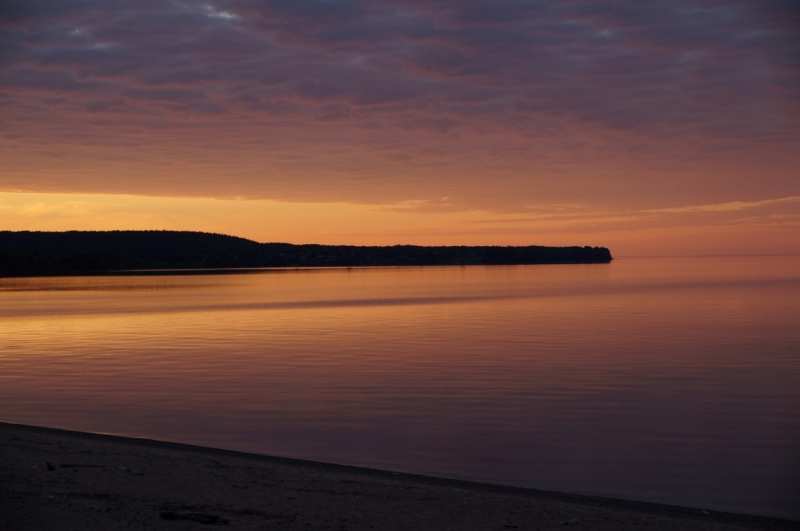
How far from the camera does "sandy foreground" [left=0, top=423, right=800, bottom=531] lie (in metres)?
7.72

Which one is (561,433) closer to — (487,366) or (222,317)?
(487,366)

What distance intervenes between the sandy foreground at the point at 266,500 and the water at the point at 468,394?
1.05m

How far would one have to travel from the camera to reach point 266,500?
28.2 feet

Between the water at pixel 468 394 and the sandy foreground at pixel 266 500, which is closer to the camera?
the sandy foreground at pixel 266 500

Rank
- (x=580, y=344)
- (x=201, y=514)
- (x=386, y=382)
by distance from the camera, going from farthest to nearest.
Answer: (x=580, y=344) → (x=386, y=382) → (x=201, y=514)

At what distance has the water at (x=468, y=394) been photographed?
11.0 metres

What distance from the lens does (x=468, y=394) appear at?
16.1 metres

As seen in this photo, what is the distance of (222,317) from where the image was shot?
37281 millimetres

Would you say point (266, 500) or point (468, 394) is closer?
point (266, 500)

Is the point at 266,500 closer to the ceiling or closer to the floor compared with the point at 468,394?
closer to the floor

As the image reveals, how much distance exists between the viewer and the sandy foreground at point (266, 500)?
7.72 metres

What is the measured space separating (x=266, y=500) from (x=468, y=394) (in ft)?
26.3

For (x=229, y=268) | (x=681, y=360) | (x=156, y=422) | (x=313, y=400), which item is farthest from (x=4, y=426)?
(x=229, y=268)

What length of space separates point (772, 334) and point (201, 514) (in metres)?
25.1
